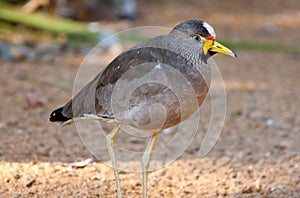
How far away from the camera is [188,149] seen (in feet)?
14.5

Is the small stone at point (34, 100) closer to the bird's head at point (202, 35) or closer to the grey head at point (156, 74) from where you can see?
the grey head at point (156, 74)

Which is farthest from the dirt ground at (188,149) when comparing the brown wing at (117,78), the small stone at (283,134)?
A: the brown wing at (117,78)

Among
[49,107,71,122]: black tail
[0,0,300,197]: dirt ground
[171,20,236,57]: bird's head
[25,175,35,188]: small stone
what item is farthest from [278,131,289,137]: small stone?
[25,175,35,188]: small stone

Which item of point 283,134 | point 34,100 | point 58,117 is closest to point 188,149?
point 283,134

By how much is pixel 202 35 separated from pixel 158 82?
0.38 metres

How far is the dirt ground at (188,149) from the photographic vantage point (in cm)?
366

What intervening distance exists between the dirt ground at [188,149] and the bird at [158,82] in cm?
45

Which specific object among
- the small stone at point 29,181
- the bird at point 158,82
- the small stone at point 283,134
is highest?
the small stone at point 283,134

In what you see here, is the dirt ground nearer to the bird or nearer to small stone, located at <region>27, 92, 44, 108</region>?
small stone, located at <region>27, 92, 44, 108</region>

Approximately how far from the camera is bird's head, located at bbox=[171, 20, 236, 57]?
10.8ft

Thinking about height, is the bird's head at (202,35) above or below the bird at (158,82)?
above

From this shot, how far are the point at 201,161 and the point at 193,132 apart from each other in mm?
445

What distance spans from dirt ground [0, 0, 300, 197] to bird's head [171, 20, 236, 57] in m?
0.91

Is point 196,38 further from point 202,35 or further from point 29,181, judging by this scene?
point 29,181
